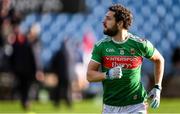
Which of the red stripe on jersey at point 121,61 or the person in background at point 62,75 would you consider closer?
the red stripe on jersey at point 121,61

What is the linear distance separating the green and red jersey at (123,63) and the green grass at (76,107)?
9.79 metres

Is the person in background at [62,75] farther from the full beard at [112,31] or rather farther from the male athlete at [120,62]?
the full beard at [112,31]

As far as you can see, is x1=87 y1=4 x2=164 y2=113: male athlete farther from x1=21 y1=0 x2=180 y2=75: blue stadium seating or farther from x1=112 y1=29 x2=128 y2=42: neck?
x1=21 y1=0 x2=180 y2=75: blue stadium seating

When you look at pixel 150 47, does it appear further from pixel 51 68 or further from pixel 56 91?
pixel 51 68

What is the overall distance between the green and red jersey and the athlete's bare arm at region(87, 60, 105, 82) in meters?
0.08

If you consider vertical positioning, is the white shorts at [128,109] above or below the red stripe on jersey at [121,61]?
below

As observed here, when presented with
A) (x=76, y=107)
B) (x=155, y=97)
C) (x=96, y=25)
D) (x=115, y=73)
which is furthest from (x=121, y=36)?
(x=96, y=25)

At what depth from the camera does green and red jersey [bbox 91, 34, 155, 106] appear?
9.98 meters

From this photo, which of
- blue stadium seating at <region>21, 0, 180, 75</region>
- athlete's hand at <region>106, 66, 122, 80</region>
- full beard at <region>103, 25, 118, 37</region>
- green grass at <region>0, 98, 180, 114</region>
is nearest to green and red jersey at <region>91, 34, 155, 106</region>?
full beard at <region>103, 25, 118, 37</region>

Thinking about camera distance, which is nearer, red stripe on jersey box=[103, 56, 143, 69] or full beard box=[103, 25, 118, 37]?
full beard box=[103, 25, 118, 37]

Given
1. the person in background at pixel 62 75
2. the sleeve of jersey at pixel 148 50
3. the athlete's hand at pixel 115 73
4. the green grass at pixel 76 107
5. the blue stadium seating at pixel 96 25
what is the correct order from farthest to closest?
the blue stadium seating at pixel 96 25
the person in background at pixel 62 75
the green grass at pixel 76 107
the sleeve of jersey at pixel 148 50
the athlete's hand at pixel 115 73

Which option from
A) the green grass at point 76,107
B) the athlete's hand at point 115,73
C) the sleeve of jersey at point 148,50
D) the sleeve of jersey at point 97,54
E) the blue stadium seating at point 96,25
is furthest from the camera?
the blue stadium seating at point 96,25

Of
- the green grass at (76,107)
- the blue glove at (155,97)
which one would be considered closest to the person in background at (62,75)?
the green grass at (76,107)

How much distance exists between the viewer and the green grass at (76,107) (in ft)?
66.4
